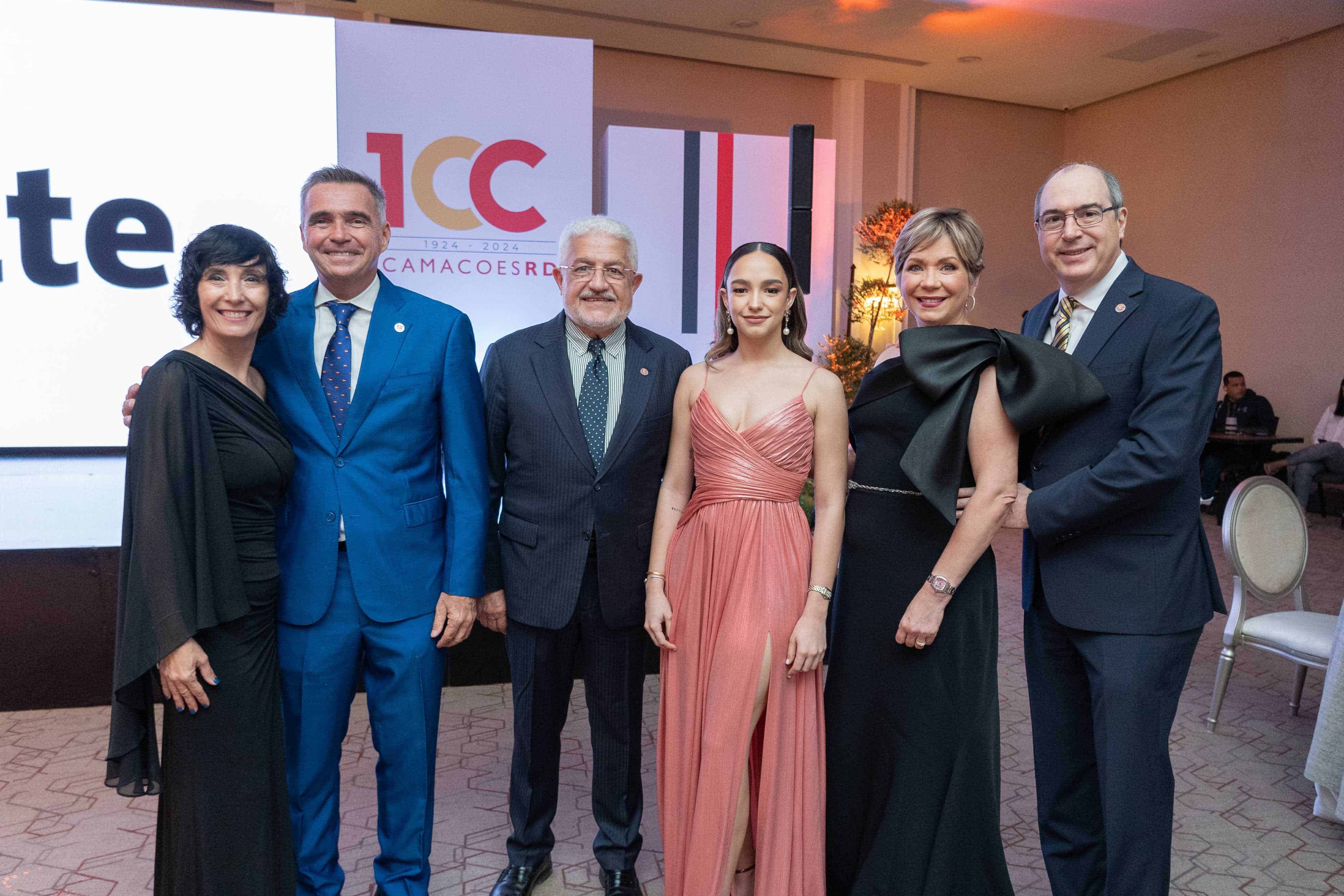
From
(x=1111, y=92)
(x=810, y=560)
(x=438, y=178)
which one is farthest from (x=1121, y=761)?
(x=1111, y=92)

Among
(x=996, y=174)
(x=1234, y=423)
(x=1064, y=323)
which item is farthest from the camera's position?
(x=996, y=174)

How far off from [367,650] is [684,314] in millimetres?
3962

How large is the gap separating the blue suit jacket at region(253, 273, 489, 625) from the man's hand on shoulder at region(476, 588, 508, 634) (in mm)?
129

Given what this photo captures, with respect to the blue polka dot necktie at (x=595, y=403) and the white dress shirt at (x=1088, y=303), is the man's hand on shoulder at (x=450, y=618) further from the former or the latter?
the white dress shirt at (x=1088, y=303)

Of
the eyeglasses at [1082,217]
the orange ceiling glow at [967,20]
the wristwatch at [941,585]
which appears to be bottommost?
the wristwatch at [941,585]

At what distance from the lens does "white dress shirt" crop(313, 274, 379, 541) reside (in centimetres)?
224

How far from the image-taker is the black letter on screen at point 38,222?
382 cm

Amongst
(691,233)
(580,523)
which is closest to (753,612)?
(580,523)

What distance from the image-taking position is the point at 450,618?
2.30 m

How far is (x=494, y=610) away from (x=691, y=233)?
393 centimetres

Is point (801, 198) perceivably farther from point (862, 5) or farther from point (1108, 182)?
point (862, 5)

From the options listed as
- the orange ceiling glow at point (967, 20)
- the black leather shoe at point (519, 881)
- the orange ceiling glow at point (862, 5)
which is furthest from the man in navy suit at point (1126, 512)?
the orange ceiling glow at point (967, 20)

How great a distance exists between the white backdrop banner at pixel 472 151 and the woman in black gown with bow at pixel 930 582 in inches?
119

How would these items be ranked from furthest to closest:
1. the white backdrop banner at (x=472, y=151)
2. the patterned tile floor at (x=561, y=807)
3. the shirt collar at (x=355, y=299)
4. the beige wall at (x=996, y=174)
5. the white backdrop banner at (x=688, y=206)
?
the beige wall at (x=996, y=174) < the white backdrop banner at (x=688, y=206) < the white backdrop banner at (x=472, y=151) < the patterned tile floor at (x=561, y=807) < the shirt collar at (x=355, y=299)
